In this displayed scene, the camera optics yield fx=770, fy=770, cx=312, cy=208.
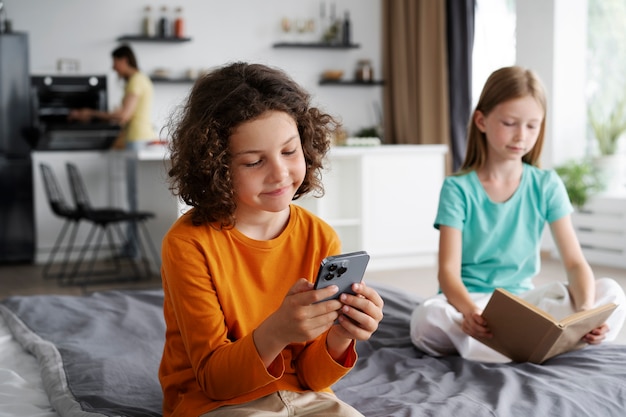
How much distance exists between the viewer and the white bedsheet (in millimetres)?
1582

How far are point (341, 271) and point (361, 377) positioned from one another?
745mm

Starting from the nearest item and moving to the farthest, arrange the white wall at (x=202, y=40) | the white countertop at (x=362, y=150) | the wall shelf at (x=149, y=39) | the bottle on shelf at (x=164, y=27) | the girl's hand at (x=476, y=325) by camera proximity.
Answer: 1. the girl's hand at (x=476, y=325)
2. the white countertop at (x=362, y=150)
3. the white wall at (x=202, y=40)
4. the wall shelf at (x=149, y=39)
5. the bottle on shelf at (x=164, y=27)

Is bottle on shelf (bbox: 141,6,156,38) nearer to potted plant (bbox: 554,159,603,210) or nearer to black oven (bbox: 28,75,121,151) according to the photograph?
black oven (bbox: 28,75,121,151)

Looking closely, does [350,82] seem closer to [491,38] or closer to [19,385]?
[491,38]

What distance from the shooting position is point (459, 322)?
2.00m

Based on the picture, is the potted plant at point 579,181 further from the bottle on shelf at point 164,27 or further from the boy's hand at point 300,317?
the boy's hand at point 300,317

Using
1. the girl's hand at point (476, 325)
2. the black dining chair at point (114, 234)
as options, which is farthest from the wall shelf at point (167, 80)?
the girl's hand at point (476, 325)

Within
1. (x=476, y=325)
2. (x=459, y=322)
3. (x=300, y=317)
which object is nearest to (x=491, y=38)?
(x=459, y=322)

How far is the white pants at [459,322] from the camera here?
1.98 m

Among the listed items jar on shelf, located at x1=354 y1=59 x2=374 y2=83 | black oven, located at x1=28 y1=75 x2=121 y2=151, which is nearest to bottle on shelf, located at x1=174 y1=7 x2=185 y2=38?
black oven, located at x1=28 y1=75 x2=121 y2=151

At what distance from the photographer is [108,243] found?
19.1ft

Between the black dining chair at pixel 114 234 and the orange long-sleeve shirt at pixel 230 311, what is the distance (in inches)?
127

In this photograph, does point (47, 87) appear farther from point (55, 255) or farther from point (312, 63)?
point (312, 63)

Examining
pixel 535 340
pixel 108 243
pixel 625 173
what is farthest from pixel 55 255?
pixel 535 340
